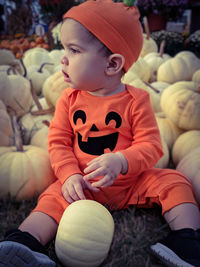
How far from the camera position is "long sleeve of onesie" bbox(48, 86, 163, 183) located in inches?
60.6

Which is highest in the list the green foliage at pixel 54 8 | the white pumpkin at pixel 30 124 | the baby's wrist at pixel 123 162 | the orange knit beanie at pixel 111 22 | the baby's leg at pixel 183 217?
the orange knit beanie at pixel 111 22

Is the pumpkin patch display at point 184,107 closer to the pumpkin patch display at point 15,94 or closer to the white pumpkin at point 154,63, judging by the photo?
the pumpkin patch display at point 15,94

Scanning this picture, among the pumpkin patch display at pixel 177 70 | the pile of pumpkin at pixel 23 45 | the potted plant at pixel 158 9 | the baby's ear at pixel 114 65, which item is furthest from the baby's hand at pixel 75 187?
the potted plant at pixel 158 9

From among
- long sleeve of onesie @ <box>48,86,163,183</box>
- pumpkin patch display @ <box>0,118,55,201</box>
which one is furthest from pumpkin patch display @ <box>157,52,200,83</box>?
pumpkin patch display @ <box>0,118,55,201</box>

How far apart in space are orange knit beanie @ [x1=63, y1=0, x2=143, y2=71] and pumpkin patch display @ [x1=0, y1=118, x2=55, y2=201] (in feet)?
2.49

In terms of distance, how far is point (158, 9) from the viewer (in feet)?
26.0

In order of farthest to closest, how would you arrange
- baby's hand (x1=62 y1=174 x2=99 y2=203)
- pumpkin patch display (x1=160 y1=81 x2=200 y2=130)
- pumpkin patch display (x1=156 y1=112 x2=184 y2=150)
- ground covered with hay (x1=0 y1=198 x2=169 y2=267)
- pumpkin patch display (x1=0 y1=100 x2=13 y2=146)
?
pumpkin patch display (x1=156 y1=112 x2=184 y2=150), pumpkin patch display (x1=160 y1=81 x2=200 y2=130), pumpkin patch display (x1=0 y1=100 x2=13 y2=146), baby's hand (x1=62 y1=174 x2=99 y2=203), ground covered with hay (x1=0 y1=198 x2=169 y2=267)

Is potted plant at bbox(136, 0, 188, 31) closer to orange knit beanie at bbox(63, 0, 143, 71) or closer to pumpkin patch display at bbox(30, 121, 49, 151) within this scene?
pumpkin patch display at bbox(30, 121, 49, 151)

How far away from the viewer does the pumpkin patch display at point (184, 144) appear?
2.14 metres

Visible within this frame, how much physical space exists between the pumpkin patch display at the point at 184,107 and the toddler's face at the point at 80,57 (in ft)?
3.34

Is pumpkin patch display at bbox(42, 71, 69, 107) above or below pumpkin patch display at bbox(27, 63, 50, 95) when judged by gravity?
above

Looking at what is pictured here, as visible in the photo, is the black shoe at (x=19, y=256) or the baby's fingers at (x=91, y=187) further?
the baby's fingers at (x=91, y=187)

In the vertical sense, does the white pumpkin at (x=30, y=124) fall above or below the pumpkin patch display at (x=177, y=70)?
above

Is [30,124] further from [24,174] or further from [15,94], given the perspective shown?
[24,174]
